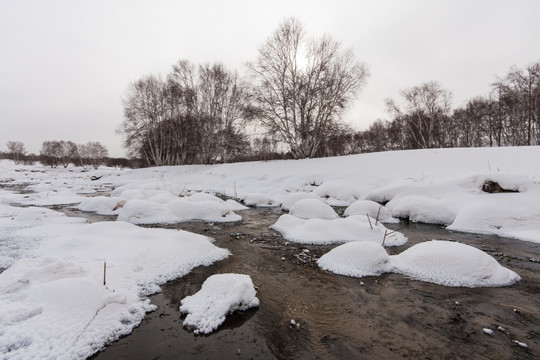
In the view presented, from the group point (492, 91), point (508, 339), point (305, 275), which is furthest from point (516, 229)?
point (492, 91)

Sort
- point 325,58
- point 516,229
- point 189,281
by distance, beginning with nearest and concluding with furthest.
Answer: point 189,281 → point 516,229 → point 325,58

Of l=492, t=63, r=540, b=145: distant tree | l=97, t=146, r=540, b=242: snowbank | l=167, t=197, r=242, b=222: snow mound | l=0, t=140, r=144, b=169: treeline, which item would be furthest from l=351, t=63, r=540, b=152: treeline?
l=0, t=140, r=144, b=169: treeline

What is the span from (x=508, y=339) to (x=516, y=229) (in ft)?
14.7

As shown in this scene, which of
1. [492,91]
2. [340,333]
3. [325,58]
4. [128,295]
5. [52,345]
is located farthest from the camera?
[492,91]

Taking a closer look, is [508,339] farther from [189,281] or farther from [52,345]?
[52,345]

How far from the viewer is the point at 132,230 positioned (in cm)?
518

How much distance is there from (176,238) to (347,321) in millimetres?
3280

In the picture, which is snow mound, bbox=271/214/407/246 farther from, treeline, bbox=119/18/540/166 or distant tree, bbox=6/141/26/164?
distant tree, bbox=6/141/26/164

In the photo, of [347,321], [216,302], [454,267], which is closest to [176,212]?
[216,302]

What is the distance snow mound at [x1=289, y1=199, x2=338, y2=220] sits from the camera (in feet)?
23.8

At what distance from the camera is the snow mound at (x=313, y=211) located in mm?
7246

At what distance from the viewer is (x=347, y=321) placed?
2678 mm

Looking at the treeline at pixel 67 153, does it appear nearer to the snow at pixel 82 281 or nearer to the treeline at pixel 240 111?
the treeline at pixel 240 111

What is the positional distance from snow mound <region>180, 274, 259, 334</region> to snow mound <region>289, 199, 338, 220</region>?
4351mm
